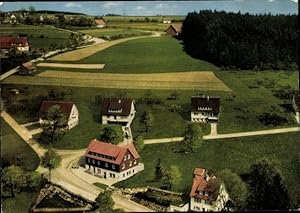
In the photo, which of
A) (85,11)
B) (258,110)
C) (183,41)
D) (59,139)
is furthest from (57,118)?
(258,110)

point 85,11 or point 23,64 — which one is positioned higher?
point 85,11

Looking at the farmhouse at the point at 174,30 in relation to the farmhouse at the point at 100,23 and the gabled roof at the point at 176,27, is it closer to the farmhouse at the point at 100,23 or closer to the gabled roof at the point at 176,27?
the gabled roof at the point at 176,27

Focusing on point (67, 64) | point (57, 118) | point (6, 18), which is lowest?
point (57, 118)

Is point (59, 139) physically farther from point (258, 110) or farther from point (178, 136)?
point (258, 110)

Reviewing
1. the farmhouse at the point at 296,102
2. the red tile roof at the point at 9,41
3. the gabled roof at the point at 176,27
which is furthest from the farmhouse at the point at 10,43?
the farmhouse at the point at 296,102

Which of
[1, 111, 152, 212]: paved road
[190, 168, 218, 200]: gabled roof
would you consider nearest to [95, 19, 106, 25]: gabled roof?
[1, 111, 152, 212]: paved road

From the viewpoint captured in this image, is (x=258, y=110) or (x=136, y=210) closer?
(x=136, y=210)

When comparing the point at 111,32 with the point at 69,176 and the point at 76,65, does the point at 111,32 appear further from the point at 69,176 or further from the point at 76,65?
the point at 69,176
